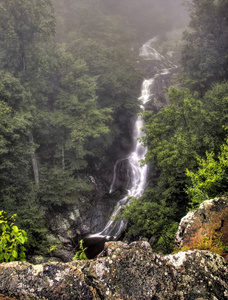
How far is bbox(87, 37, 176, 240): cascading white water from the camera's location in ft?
58.3

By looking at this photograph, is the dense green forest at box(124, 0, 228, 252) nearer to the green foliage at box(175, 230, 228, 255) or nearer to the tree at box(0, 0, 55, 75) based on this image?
the green foliage at box(175, 230, 228, 255)

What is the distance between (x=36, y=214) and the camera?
1438 cm

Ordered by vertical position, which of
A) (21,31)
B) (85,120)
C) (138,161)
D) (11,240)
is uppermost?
(21,31)

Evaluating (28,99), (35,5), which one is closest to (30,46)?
(35,5)

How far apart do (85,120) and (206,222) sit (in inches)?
602

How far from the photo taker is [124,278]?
387cm

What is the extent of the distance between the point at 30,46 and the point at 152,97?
1567cm

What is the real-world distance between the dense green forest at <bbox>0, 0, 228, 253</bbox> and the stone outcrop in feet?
13.3

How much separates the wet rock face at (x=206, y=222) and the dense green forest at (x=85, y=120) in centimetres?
165

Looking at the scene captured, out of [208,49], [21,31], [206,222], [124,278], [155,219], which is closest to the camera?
[124,278]

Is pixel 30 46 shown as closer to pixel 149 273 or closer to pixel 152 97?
pixel 152 97

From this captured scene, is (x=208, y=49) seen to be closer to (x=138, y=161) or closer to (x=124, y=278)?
(x=138, y=161)

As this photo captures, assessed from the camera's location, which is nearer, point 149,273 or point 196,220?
point 149,273

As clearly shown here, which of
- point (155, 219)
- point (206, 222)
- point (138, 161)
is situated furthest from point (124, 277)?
point (138, 161)
